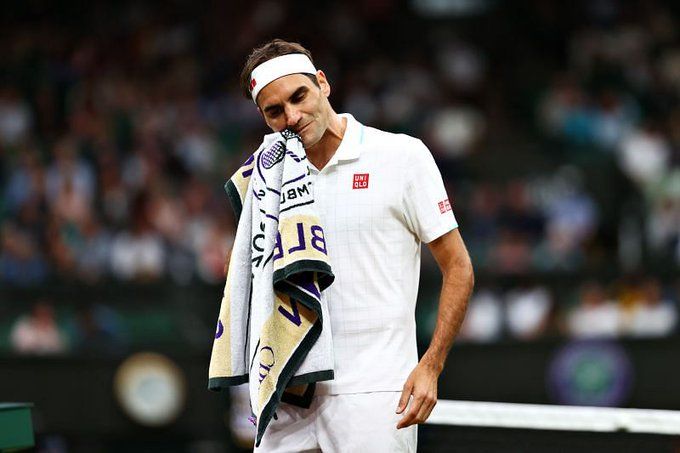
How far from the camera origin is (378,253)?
362cm

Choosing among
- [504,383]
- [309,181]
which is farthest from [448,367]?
[309,181]

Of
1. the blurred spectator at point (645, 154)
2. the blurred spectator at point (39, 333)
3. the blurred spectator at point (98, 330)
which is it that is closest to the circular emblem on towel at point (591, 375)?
the blurred spectator at point (645, 154)

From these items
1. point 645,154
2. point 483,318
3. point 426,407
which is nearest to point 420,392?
point 426,407

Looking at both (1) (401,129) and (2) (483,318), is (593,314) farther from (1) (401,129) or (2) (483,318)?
(1) (401,129)

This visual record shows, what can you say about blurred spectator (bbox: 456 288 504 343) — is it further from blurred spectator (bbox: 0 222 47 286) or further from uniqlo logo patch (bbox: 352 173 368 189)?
uniqlo logo patch (bbox: 352 173 368 189)

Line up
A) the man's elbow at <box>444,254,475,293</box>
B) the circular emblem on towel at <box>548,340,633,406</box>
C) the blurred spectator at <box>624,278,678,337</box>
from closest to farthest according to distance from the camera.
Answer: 1. the man's elbow at <box>444,254,475,293</box>
2. the circular emblem on towel at <box>548,340,633,406</box>
3. the blurred spectator at <box>624,278,678,337</box>

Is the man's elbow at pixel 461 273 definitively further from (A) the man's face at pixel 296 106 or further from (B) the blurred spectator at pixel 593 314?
(B) the blurred spectator at pixel 593 314

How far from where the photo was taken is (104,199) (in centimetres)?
1404

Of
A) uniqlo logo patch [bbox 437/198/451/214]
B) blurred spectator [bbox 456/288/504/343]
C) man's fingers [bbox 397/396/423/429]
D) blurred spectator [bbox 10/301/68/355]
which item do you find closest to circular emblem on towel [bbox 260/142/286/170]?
uniqlo logo patch [bbox 437/198/451/214]

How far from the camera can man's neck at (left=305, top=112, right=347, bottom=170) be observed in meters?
3.73

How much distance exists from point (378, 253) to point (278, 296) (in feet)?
1.00

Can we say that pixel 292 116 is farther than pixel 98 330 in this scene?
No

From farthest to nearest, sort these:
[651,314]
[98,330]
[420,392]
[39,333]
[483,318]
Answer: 1. [39,333]
2. [98,330]
3. [483,318]
4. [651,314]
5. [420,392]

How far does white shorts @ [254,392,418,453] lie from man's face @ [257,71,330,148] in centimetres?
75
